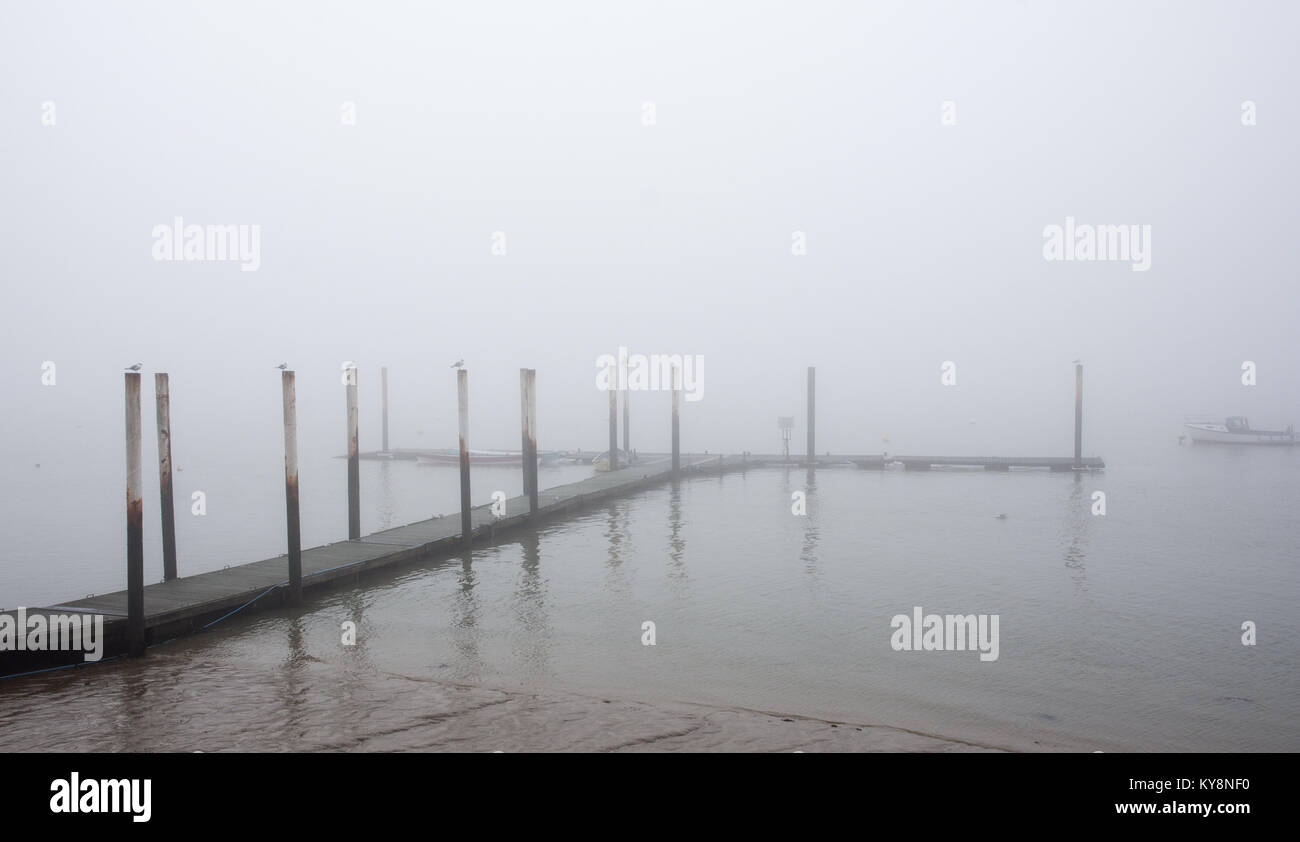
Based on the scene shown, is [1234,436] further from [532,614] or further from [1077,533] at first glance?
[532,614]

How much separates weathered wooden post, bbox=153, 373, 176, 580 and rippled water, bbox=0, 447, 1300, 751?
211cm

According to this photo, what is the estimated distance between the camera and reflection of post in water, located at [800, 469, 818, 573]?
2020 centimetres

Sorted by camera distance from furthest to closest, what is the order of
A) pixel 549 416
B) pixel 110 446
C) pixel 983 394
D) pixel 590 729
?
pixel 983 394 → pixel 549 416 → pixel 110 446 → pixel 590 729

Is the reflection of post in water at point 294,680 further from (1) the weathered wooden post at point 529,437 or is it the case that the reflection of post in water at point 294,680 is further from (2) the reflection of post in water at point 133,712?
(1) the weathered wooden post at point 529,437

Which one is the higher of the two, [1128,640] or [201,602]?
[201,602]

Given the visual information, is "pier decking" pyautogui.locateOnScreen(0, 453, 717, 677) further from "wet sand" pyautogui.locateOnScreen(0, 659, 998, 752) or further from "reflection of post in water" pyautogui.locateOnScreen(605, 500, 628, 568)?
"reflection of post in water" pyautogui.locateOnScreen(605, 500, 628, 568)

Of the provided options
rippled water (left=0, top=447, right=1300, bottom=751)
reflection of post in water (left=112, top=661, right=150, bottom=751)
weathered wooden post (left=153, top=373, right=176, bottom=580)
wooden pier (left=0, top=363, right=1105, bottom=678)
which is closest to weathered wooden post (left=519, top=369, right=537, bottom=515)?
wooden pier (left=0, top=363, right=1105, bottom=678)

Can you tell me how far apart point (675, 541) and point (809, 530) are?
4373 mm

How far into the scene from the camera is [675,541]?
896 inches

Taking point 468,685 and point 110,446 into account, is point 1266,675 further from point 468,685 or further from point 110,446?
point 110,446

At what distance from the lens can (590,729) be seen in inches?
358

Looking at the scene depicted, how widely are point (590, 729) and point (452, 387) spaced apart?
170 m
